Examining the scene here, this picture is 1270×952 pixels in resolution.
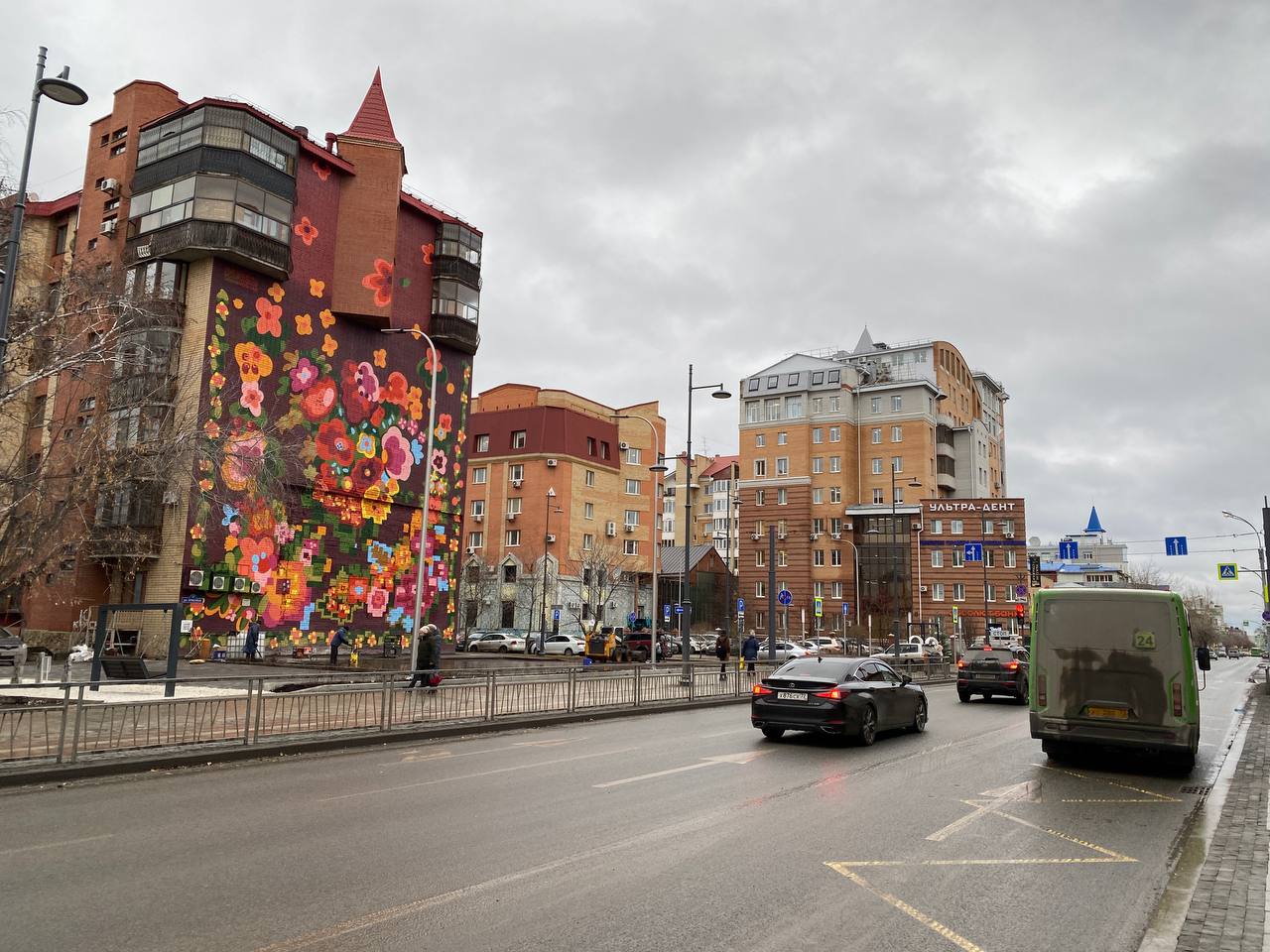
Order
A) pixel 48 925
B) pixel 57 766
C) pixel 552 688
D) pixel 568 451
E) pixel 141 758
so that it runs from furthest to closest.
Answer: pixel 568 451, pixel 552 688, pixel 141 758, pixel 57 766, pixel 48 925

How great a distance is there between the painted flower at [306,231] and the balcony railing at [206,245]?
2727 millimetres

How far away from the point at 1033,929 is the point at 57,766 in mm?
10525

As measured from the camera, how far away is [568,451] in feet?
236

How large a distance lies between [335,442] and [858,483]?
57.2 meters

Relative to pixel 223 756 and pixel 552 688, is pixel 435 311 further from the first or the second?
pixel 223 756

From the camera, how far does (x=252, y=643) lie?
35.3m

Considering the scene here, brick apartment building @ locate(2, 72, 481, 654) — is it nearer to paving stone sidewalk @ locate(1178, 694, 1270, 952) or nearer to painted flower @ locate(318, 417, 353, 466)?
painted flower @ locate(318, 417, 353, 466)

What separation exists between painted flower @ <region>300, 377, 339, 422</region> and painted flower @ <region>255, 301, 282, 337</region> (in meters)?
2.87

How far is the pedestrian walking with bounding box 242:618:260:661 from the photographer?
116ft

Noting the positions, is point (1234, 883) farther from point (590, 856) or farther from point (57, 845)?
point (57, 845)

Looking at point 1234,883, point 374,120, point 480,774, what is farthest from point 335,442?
point 1234,883

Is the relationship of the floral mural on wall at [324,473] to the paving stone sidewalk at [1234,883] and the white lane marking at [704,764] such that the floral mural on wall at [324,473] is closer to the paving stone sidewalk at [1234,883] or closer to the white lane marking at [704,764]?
the white lane marking at [704,764]

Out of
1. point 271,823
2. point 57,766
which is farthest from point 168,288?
point 271,823

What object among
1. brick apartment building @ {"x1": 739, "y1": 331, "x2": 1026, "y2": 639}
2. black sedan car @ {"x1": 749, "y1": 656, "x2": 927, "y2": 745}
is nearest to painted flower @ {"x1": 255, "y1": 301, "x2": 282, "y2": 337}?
black sedan car @ {"x1": 749, "y1": 656, "x2": 927, "y2": 745}
